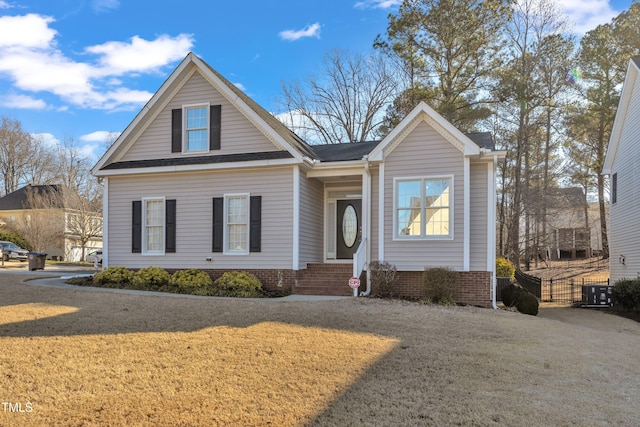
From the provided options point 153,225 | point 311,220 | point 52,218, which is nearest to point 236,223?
point 311,220

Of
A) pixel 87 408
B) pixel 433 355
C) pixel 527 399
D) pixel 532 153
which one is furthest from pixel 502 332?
pixel 532 153

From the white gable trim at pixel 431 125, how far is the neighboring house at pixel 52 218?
1146 inches

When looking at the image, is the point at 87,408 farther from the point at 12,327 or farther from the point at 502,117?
the point at 502,117

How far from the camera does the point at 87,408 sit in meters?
4.30

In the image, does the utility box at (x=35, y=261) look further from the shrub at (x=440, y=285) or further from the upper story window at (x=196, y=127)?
the shrub at (x=440, y=285)

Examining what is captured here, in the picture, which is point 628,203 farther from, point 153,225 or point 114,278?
point 114,278

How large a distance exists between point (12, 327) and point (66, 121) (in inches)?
1440

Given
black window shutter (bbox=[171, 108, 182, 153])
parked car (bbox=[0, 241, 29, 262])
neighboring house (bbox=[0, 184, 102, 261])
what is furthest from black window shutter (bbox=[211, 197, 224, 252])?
neighboring house (bbox=[0, 184, 102, 261])

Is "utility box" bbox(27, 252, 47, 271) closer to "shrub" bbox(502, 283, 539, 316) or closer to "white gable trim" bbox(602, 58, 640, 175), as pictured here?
"shrub" bbox(502, 283, 539, 316)

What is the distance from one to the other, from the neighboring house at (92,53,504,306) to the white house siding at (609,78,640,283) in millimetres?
6186

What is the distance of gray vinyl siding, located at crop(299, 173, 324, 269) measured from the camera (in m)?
13.7

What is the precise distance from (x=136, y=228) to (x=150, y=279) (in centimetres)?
216

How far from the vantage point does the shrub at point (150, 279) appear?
13.3 metres

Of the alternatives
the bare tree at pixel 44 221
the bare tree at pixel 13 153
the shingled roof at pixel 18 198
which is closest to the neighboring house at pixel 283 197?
the bare tree at pixel 44 221
